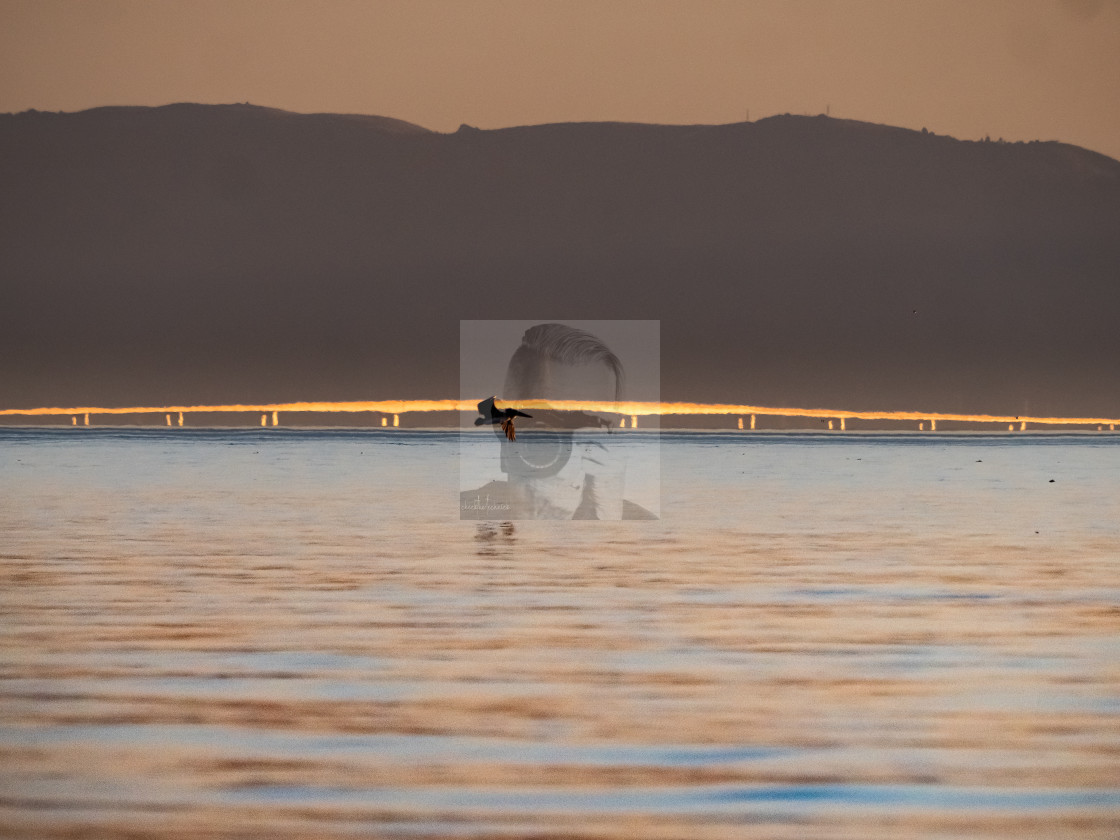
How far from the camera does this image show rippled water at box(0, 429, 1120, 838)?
7.73m

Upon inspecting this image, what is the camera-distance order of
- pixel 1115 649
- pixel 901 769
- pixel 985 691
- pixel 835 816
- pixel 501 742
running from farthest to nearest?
pixel 1115 649
pixel 985 691
pixel 501 742
pixel 901 769
pixel 835 816

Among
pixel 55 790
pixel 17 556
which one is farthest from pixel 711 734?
pixel 17 556

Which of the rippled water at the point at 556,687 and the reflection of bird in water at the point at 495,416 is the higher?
the reflection of bird in water at the point at 495,416

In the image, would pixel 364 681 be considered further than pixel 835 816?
Yes

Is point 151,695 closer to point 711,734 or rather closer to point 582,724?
point 582,724

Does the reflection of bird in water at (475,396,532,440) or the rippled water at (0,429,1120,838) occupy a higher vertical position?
the reflection of bird in water at (475,396,532,440)

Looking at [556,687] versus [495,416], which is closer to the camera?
[556,687]

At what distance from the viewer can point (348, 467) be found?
62.8 meters

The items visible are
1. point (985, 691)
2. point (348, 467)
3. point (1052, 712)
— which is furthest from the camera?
point (348, 467)

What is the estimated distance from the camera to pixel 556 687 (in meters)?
11.0

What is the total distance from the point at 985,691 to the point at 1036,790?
291 centimetres

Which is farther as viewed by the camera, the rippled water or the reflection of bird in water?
the reflection of bird in water

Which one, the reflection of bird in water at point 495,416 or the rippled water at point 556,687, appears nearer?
the rippled water at point 556,687

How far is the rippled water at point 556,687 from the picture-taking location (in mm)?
7730
